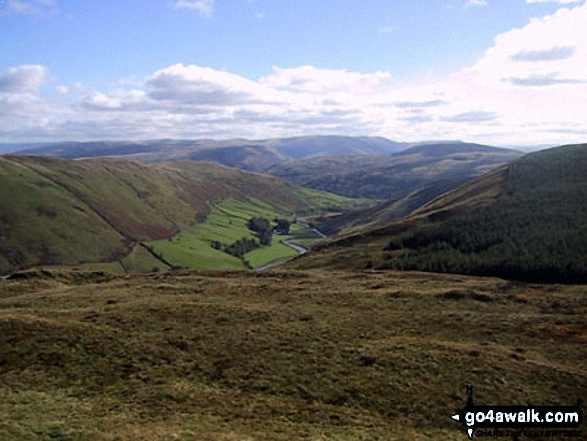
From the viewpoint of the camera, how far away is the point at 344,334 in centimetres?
4000

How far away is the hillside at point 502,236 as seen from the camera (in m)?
75.7

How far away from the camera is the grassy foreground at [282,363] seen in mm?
25625

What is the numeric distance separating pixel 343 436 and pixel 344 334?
53.3 ft

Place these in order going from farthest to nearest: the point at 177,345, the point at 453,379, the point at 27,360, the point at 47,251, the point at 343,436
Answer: the point at 47,251 → the point at 177,345 → the point at 27,360 → the point at 453,379 → the point at 343,436

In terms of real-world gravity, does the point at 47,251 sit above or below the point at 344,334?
below

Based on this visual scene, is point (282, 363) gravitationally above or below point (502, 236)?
below

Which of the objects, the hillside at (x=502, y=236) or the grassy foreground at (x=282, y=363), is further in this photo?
the hillside at (x=502, y=236)

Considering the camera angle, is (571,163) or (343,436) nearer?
(343,436)

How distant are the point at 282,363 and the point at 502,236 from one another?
262 feet

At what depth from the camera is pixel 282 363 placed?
33844 millimetres

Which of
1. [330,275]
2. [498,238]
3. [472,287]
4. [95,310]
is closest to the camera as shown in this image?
[95,310]

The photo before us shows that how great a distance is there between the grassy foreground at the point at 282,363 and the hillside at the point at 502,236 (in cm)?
2180

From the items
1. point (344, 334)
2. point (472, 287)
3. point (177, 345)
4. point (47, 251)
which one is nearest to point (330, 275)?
point (472, 287)

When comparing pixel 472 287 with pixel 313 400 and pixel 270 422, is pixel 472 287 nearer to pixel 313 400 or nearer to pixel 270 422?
pixel 313 400
